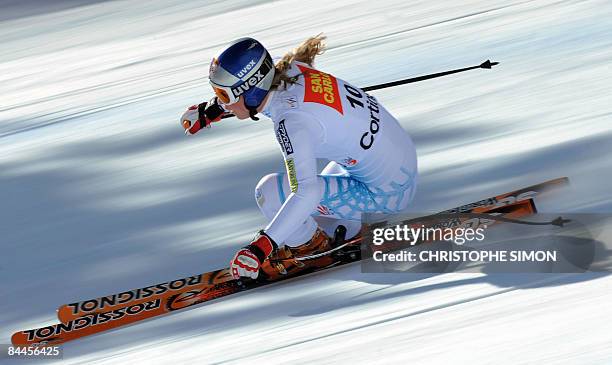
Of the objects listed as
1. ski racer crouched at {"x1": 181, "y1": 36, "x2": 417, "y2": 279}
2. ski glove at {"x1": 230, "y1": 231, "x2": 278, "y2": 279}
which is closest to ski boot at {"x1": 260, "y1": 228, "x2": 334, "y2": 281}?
ski racer crouched at {"x1": 181, "y1": 36, "x2": 417, "y2": 279}

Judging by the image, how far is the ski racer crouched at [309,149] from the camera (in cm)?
394

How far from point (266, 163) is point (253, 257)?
241cm

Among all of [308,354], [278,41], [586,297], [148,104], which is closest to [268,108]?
[308,354]

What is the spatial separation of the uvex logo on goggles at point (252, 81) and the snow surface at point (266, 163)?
823 millimetres

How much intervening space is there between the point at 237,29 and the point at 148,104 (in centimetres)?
202

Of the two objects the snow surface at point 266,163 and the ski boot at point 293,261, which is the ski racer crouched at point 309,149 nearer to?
the ski boot at point 293,261

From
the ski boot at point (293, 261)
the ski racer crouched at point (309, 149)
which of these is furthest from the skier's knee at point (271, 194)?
the ski boot at point (293, 261)

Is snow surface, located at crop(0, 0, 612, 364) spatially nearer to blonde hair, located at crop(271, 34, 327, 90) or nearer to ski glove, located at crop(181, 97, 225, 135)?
ski glove, located at crop(181, 97, 225, 135)

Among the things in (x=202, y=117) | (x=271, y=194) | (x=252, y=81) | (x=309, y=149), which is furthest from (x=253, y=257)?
(x=202, y=117)

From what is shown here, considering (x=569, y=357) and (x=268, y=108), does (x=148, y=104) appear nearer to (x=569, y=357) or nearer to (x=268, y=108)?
(x=268, y=108)

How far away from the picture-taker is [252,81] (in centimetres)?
405

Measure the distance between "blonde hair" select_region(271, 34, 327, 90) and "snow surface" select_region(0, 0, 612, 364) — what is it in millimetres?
811

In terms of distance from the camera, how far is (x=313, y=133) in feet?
13.3

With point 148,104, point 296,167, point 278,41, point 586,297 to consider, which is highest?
point 278,41
